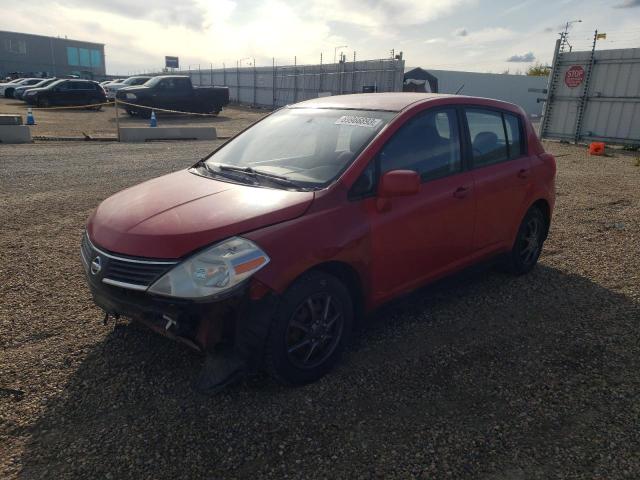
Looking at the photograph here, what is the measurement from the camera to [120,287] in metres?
2.64

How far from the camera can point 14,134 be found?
44.4 ft

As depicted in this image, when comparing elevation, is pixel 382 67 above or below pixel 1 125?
above

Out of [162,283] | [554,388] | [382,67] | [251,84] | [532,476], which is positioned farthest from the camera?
[251,84]

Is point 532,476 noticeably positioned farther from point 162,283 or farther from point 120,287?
point 120,287

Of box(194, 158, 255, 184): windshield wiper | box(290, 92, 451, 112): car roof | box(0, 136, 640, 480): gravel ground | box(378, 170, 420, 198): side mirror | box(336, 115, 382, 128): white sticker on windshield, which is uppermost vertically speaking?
box(290, 92, 451, 112): car roof

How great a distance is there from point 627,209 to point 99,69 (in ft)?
290

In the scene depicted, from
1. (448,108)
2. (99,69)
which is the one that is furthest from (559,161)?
(99,69)

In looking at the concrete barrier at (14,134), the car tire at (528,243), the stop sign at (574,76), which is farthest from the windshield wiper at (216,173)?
the stop sign at (574,76)

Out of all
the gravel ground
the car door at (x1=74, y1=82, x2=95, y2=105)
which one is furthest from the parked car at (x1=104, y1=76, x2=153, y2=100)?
the gravel ground

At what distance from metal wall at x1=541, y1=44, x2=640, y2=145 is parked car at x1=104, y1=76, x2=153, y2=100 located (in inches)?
798

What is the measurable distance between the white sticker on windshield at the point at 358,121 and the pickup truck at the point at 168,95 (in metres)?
21.3

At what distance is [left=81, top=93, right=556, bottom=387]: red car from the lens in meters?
2.57

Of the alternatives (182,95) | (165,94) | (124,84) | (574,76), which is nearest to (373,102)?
(574,76)

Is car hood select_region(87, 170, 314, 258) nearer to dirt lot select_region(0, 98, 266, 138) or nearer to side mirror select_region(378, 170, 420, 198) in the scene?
side mirror select_region(378, 170, 420, 198)
